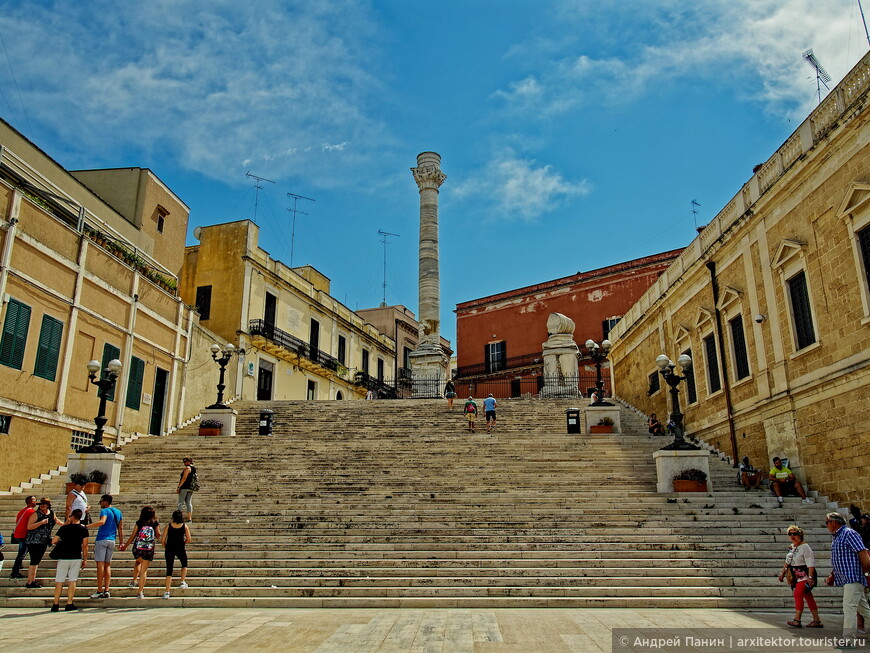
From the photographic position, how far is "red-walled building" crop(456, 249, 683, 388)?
38.2 meters

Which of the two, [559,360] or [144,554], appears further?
[559,360]

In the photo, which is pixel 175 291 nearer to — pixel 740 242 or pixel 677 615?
pixel 740 242

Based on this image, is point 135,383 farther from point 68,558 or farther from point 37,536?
point 68,558

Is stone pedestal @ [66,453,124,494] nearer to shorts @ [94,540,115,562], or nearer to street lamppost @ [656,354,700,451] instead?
shorts @ [94,540,115,562]

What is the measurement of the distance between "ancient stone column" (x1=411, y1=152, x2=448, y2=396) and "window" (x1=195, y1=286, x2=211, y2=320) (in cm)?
958

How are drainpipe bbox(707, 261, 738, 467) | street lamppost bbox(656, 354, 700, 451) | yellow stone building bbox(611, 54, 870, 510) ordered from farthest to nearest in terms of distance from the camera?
drainpipe bbox(707, 261, 738, 467) < street lamppost bbox(656, 354, 700, 451) < yellow stone building bbox(611, 54, 870, 510)

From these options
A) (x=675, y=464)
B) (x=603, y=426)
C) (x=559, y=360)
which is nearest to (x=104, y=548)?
(x=675, y=464)

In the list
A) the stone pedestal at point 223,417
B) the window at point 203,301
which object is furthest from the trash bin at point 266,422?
the window at point 203,301

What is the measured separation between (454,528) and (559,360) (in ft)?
61.1

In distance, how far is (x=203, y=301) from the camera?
3139 cm

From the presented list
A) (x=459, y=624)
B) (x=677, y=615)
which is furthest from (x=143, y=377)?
(x=677, y=615)

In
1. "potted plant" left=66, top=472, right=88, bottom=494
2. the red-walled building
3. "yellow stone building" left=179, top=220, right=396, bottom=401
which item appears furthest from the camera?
the red-walled building

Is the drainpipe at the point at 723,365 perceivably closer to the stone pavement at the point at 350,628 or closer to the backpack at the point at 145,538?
the stone pavement at the point at 350,628

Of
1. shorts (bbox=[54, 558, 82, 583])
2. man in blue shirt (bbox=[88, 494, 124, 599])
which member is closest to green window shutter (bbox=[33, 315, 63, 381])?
man in blue shirt (bbox=[88, 494, 124, 599])
